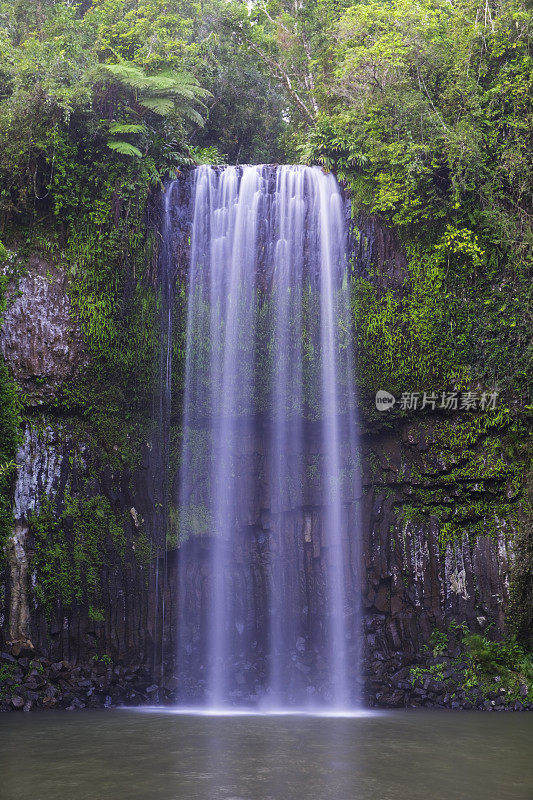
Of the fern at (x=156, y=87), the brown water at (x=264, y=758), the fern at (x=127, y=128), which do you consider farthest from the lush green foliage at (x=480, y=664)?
the fern at (x=156, y=87)

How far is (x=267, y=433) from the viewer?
12438mm

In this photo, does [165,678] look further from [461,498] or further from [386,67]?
[386,67]

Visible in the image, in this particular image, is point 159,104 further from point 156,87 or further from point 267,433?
point 267,433

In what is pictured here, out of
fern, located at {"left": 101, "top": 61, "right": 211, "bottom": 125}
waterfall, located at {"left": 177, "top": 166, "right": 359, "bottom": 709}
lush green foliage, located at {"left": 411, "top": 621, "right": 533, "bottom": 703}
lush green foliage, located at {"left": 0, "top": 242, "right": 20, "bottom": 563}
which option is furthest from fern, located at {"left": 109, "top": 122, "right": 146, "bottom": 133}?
lush green foliage, located at {"left": 411, "top": 621, "right": 533, "bottom": 703}

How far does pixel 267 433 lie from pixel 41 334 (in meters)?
4.34

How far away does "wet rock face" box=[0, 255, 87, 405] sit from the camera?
11.5 m

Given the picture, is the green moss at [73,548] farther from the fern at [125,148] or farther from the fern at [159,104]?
the fern at [159,104]

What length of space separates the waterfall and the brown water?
93.3 inches

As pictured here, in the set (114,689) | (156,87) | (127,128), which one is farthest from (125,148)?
(114,689)

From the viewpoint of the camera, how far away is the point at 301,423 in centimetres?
1232

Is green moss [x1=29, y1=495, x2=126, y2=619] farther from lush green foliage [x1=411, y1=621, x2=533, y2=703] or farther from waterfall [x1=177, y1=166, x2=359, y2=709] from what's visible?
lush green foliage [x1=411, y1=621, x2=533, y2=703]

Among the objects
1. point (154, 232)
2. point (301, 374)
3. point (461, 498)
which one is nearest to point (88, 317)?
point (154, 232)

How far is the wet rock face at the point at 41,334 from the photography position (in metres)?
11.5

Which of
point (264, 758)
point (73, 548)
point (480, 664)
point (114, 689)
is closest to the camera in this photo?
point (264, 758)
